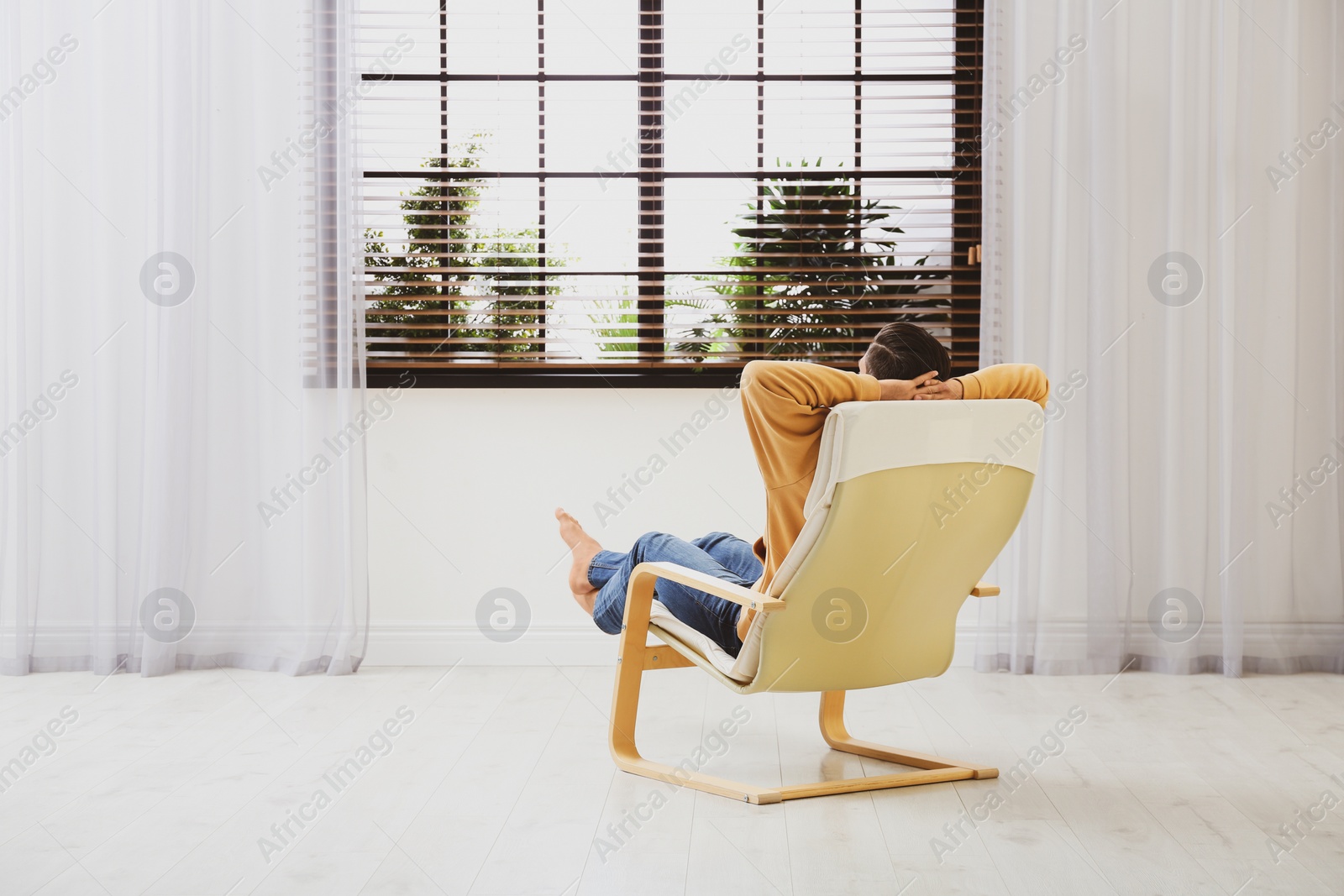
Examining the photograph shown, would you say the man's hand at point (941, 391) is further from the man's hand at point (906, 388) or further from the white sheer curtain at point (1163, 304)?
the white sheer curtain at point (1163, 304)

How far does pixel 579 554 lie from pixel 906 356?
→ 3.29ft

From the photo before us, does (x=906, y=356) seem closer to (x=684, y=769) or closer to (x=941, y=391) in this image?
(x=941, y=391)

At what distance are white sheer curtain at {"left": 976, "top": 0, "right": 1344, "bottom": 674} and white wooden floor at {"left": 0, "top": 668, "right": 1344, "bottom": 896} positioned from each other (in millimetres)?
242

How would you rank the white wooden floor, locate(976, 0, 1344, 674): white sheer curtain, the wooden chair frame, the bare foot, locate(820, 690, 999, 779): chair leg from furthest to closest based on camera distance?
locate(976, 0, 1344, 674): white sheer curtain → the bare foot → locate(820, 690, 999, 779): chair leg → the wooden chair frame → the white wooden floor

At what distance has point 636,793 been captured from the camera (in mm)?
2080

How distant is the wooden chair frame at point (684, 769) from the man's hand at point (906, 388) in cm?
47

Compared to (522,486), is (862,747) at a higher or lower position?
lower

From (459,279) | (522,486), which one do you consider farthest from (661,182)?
(522,486)

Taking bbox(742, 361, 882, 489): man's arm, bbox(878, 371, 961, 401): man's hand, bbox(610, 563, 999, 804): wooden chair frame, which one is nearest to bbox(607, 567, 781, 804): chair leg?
bbox(610, 563, 999, 804): wooden chair frame

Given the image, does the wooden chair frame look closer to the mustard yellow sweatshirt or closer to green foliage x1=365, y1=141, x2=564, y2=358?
the mustard yellow sweatshirt

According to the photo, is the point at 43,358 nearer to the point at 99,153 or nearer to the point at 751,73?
the point at 99,153

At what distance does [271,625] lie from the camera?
310 cm

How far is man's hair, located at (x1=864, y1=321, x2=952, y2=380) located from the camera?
200 cm

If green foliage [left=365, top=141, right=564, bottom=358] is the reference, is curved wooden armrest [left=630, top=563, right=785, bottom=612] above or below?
below
